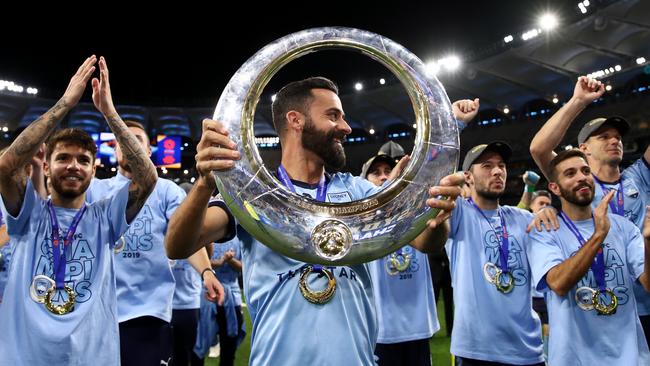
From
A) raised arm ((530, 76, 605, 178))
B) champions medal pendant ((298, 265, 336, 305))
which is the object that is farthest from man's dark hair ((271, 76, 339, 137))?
raised arm ((530, 76, 605, 178))

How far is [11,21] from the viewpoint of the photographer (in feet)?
70.7

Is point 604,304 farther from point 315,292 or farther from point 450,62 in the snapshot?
point 450,62

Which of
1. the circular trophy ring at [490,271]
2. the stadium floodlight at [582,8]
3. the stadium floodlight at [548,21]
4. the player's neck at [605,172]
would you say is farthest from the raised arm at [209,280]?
the stadium floodlight at [548,21]

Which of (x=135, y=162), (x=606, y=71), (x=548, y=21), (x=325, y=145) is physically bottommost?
(x=325, y=145)

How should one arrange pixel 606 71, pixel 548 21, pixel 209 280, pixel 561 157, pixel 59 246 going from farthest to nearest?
pixel 606 71
pixel 548 21
pixel 561 157
pixel 209 280
pixel 59 246

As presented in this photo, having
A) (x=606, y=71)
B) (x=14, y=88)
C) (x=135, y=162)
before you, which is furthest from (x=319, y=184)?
(x=14, y=88)

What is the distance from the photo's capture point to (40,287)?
2.54 meters

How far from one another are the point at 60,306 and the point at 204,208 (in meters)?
1.34

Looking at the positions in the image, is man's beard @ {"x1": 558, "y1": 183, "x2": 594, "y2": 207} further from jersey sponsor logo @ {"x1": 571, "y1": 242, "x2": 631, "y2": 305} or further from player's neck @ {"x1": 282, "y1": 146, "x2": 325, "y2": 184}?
player's neck @ {"x1": 282, "y1": 146, "x2": 325, "y2": 184}

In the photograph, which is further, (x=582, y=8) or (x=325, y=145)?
(x=582, y=8)

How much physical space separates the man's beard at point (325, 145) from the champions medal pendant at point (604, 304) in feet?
6.22

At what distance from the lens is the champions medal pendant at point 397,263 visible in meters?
4.10

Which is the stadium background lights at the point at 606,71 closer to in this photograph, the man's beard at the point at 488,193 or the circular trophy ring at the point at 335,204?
the man's beard at the point at 488,193

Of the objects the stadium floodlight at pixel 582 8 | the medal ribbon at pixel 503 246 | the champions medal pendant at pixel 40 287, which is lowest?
the champions medal pendant at pixel 40 287
